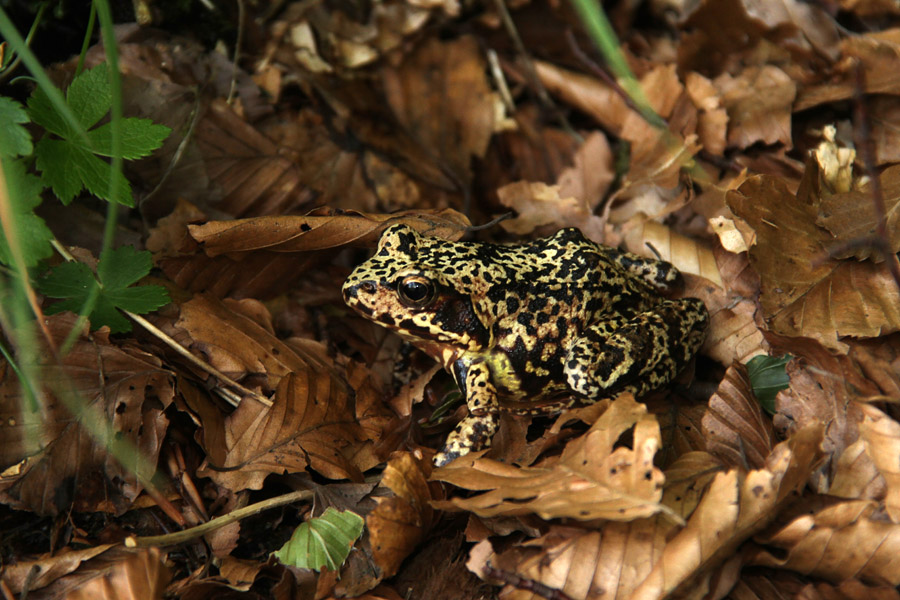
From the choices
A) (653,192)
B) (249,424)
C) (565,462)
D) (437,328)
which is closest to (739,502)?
(565,462)

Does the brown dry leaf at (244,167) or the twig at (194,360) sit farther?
the brown dry leaf at (244,167)

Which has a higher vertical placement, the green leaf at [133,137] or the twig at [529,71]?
the green leaf at [133,137]

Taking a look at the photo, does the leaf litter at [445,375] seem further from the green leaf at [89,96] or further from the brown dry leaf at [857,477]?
the green leaf at [89,96]

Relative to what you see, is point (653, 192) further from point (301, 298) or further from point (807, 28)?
point (301, 298)

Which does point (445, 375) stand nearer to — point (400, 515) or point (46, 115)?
point (400, 515)

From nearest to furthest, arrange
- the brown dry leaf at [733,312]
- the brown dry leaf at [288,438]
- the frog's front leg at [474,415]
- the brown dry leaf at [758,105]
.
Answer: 1. the brown dry leaf at [288,438]
2. the frog's front leg at [474,415]
3. the brown dry leaf at [733,312]
4. the brown dry leaf at [758,105]

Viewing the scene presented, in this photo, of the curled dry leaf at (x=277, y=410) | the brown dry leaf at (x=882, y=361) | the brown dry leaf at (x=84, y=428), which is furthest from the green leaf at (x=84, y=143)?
the brown dry leaf at (x=882, y=361)

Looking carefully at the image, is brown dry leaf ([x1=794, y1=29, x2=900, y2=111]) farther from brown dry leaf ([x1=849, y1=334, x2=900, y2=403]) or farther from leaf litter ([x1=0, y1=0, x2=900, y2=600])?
brown dry leaf ([x1=849, y1=334, x2=900, y2=403])

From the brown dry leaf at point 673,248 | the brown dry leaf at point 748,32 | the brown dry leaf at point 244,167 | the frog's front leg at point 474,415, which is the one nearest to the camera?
the frog's front leg at point 474,415
